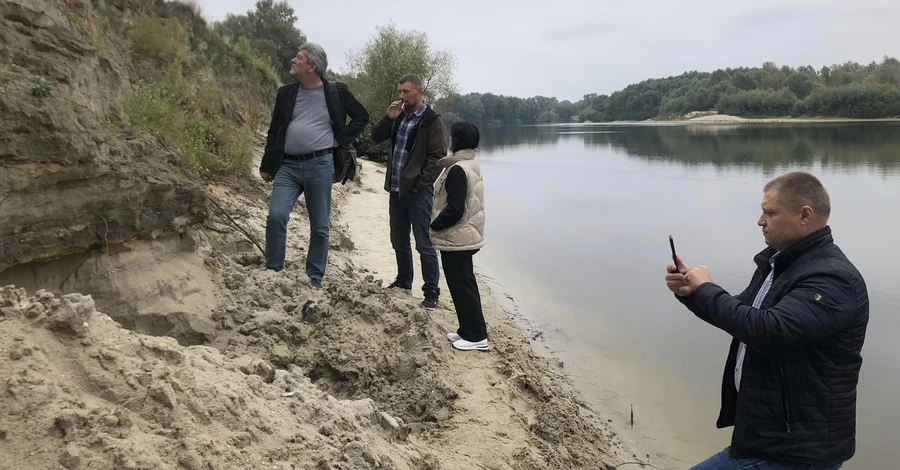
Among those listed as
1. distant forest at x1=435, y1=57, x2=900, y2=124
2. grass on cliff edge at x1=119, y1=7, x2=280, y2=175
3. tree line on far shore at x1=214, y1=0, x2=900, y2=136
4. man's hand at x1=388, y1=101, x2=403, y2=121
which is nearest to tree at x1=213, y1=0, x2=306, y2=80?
tree line on far shore at x1=214, y1=0, x2=900, y2=136

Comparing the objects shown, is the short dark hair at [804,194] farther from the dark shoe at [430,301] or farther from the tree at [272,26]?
the tree at [272,26]

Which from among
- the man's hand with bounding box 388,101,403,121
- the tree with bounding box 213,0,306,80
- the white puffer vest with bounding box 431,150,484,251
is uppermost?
the tree with bounding box 213,0,306,80

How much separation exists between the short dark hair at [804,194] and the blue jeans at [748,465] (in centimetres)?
96

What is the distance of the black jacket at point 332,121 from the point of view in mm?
5012

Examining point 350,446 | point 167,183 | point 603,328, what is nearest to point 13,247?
point 167,183

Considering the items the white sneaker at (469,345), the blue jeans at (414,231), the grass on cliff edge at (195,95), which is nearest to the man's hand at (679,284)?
the white sneaker at (469,345)

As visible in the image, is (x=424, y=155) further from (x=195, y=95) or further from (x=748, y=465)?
(x=195, y=95)

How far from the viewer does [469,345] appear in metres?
5.01

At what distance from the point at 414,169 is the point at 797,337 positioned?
3.72 m

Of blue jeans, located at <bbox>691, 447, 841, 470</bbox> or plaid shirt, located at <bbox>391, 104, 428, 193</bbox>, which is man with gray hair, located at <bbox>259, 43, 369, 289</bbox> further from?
blue jeans, located at <bbox>691, 447, 841, 470</bbox>

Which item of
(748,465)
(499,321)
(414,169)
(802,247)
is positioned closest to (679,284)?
(802,247)

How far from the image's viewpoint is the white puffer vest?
4.75 m

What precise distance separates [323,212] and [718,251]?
9317 mm

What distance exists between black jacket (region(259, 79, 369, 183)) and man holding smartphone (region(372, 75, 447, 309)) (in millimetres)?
415
